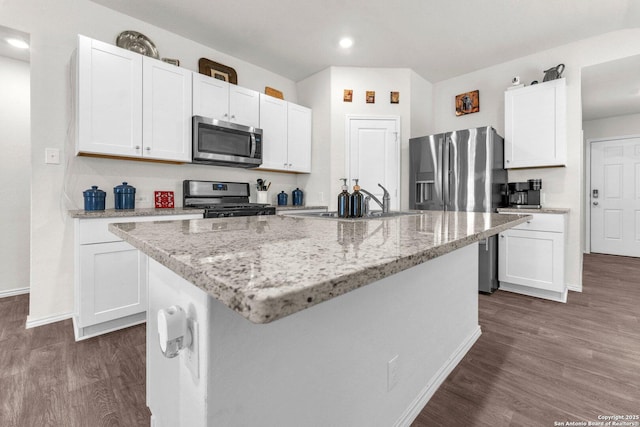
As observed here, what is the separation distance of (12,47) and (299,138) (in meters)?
2.82

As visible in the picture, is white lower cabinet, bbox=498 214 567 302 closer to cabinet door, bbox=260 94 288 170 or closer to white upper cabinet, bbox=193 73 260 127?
cabinet door, bbox=260 94 288 170

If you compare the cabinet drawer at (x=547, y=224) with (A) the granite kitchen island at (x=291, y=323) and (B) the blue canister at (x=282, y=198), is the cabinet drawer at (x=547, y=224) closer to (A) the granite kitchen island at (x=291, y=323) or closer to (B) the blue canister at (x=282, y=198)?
(A) the granite kitchen island at (x=291, y=323)

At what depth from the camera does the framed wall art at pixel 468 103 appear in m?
3.81

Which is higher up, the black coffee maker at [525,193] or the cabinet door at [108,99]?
the cabinet door at [108,99]

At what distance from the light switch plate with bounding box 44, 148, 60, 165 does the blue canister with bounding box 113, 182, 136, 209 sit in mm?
448

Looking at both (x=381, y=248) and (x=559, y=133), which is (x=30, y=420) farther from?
(x=559, y=133)

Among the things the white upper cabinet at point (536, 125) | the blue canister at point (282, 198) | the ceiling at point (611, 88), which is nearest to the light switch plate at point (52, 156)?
the blue canister at point (282, 198)

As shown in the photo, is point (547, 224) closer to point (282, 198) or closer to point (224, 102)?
point (282, 198)

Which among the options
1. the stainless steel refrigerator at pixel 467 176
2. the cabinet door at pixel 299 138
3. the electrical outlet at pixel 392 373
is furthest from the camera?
the cabinet door at pixel 299 138

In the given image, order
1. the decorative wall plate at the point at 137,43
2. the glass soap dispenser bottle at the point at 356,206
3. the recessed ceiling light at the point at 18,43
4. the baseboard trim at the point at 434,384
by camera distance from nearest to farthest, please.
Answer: the baseboard trim at the point at 434,384, the glass soap dispenser bottle at the point at 356,206, the recessed ceiling light at the point at 18,43, the decorative wall plate at the point at 137,43

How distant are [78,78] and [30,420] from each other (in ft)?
7.18

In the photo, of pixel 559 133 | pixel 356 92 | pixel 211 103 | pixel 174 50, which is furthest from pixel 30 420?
pixel 559 133

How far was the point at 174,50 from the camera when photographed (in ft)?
9.86

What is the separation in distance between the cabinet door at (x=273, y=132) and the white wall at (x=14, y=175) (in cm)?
231
